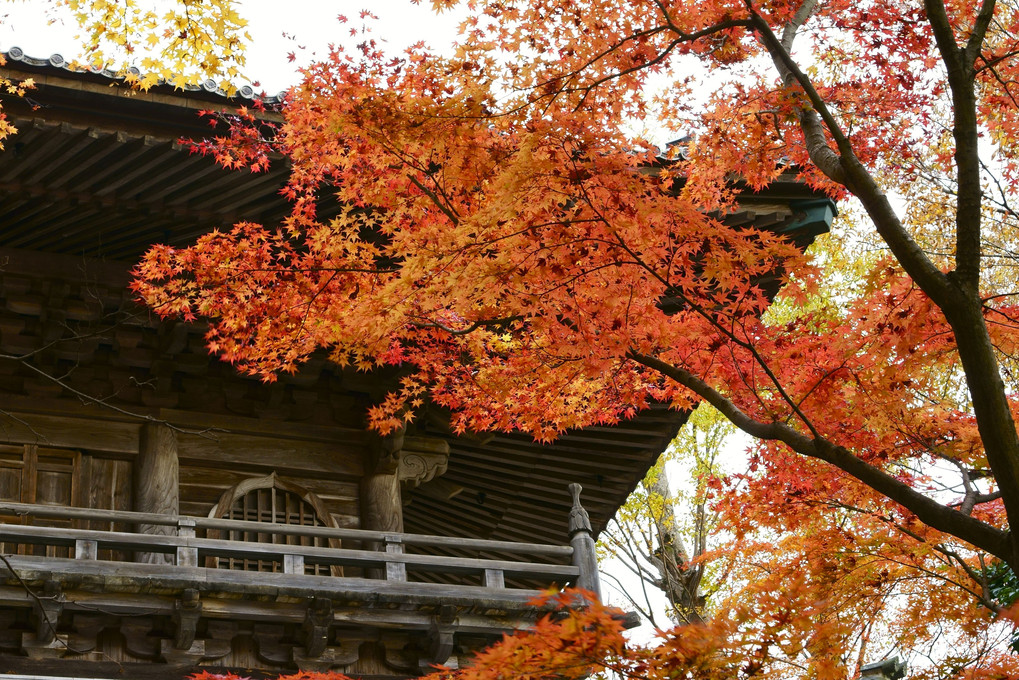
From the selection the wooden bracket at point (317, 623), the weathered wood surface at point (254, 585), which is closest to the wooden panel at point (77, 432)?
the weathered wood surface at point (254, 585)

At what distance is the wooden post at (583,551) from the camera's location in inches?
428

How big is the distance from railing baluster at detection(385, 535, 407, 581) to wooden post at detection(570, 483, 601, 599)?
1.73 meters

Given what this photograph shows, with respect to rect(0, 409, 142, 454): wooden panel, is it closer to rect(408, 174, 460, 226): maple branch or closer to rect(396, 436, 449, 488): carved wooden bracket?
rect(396, 436, 449, 488): carved wooden bracket

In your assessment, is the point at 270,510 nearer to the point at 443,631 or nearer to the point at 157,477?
the point at 157,477

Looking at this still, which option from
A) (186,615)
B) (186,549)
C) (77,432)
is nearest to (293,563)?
(186,549)

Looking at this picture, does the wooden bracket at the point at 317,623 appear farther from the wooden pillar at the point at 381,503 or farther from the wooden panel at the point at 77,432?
the wooden panel at the point at 77,432

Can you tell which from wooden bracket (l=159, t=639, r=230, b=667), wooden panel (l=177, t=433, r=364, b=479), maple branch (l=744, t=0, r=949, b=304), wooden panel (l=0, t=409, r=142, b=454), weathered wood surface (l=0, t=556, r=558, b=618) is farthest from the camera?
wooden panel (l=177, t=433, r=364, b=479)

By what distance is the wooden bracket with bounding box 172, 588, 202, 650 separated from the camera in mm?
9453

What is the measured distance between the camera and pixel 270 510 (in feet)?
38.8

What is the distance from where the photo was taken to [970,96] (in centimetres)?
639

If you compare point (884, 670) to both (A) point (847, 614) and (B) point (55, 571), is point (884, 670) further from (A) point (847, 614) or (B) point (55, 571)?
(B) point (55, 571)

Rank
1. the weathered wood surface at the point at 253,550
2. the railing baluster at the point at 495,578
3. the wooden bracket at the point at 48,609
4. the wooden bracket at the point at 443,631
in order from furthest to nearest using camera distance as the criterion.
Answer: the railing baluster at the point at 495,578
the wooden bracket at the point at 443,631
the weathered wood surface at the point at 253,550
the wooden bracket at the point at 48,609

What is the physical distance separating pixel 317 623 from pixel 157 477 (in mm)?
2436

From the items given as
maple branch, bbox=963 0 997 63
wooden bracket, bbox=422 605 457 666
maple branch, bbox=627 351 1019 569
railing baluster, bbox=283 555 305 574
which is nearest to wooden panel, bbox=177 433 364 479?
railing baluster, bbox=283 555 305 574
